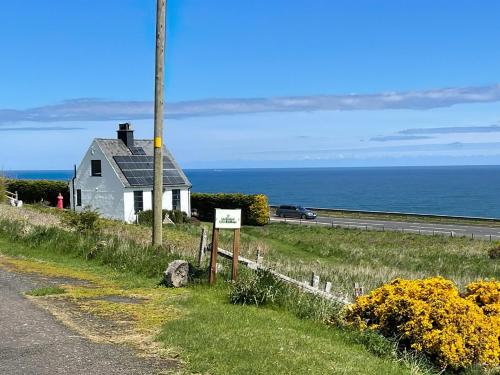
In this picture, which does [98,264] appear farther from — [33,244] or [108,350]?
[108,350]

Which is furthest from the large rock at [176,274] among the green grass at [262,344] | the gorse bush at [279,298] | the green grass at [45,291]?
the green grass at [45,291]

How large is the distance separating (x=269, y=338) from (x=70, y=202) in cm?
4627

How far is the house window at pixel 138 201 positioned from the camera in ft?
154

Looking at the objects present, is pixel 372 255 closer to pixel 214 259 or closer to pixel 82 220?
pixel 82 220

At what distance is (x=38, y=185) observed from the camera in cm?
5597

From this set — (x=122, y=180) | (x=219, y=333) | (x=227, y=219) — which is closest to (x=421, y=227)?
(x=122, y=180)

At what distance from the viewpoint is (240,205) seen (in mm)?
56031

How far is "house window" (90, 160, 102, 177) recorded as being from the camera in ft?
157

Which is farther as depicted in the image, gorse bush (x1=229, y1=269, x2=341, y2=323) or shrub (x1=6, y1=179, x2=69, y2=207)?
shrub (x1=6, y1=179, x2=69, y2=207)

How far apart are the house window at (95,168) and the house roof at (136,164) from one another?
1.23 meters

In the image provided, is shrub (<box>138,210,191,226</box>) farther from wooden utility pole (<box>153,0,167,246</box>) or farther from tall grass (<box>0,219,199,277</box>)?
wooden utility pole (<box>153,0,167,246</box>)

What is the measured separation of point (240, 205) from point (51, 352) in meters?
48.8

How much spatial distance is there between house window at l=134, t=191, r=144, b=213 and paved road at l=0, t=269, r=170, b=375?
3800 centimetres

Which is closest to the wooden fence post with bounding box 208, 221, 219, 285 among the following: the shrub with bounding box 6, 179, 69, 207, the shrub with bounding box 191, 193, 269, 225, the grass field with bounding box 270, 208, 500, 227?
the shrub with bounding box 191, 193, 269, 225
